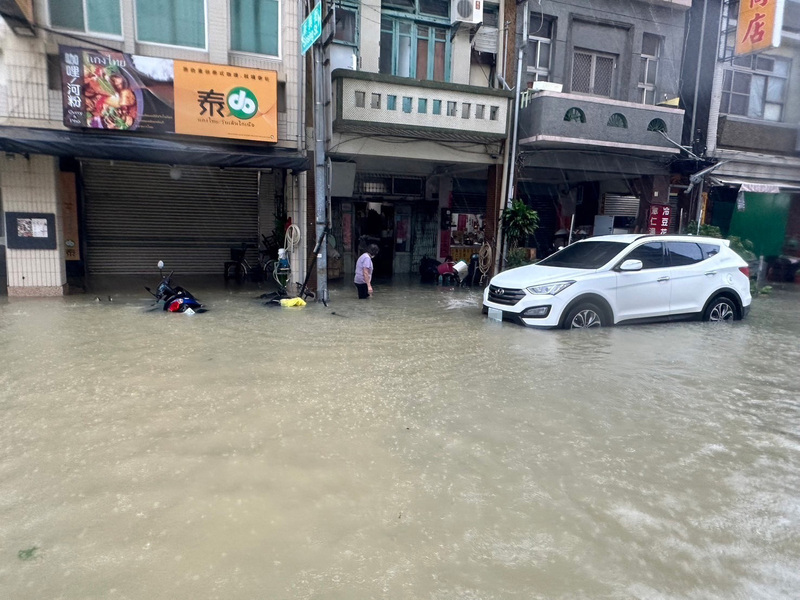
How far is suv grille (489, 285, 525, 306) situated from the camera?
9.15 metres

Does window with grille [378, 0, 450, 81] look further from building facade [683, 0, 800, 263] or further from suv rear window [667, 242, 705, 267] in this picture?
building facade [683, 0, 800, 263]

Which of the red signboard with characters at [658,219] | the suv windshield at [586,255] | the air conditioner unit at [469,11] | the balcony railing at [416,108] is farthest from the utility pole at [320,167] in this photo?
the red signboard with characters at [658,219]

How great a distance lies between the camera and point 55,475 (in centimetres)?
389

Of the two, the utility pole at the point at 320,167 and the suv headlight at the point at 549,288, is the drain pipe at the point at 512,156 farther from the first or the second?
the suv headlight at the point at 549,288

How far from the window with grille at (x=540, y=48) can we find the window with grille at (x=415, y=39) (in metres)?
2.45

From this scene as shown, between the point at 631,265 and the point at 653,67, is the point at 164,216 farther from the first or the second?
the point at 653,67

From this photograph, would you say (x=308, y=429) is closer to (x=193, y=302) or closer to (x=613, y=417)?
(x=613, y=417)

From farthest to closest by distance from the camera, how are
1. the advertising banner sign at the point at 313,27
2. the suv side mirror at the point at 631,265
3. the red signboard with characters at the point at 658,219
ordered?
the red signboard with characters at the point at 658,219, the advertising banner sign at the point at 313,27, the suv side mirror at the point at 631,265

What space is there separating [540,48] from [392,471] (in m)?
14.1

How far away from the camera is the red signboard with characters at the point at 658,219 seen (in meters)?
16.4

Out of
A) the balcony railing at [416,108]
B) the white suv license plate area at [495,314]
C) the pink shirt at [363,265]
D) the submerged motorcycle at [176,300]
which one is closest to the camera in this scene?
the white suv license plate area at [495,314]

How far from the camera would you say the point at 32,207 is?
1095 centimetres

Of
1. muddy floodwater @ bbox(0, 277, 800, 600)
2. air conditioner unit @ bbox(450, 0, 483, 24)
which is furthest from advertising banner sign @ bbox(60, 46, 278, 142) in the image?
air conditioner unit @ bbox(450, 0, 483, 24)

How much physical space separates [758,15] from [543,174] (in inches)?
266
